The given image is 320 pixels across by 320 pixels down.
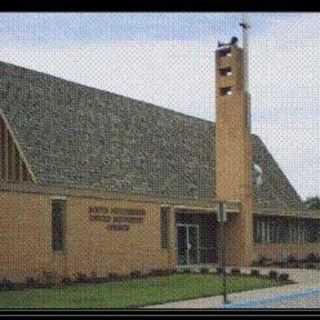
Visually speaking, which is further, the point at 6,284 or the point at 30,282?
the point at 30,282

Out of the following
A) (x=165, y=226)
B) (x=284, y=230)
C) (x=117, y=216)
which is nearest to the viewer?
(x=117, y=216)

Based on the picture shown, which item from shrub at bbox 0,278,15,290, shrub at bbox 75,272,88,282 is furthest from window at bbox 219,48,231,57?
shrub at bbox 0,278,15,290

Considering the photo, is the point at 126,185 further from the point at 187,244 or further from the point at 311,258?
the point at 311,258

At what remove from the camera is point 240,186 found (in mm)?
31609

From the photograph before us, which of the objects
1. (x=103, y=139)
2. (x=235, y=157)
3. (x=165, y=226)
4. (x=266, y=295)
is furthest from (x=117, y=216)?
(x=235, y=157)

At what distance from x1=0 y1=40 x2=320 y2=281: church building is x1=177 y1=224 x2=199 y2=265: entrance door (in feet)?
0.19

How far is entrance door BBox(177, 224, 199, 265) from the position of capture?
29.6 metres

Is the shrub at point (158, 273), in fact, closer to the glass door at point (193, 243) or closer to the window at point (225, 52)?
the glass door at point (193, 243)

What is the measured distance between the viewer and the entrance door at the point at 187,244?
2958 centimetres

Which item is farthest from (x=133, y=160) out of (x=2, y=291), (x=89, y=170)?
(x=2, y=291)

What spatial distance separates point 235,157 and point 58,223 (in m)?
11.7

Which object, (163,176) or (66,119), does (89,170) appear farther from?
(163,176)

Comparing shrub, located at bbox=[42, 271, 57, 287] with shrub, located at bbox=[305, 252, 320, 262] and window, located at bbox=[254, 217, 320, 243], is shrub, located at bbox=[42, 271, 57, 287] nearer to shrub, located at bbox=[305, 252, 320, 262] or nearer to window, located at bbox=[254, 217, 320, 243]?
window, located at bbox=[254, 217, 320, 243]

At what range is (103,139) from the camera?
2820 cm
